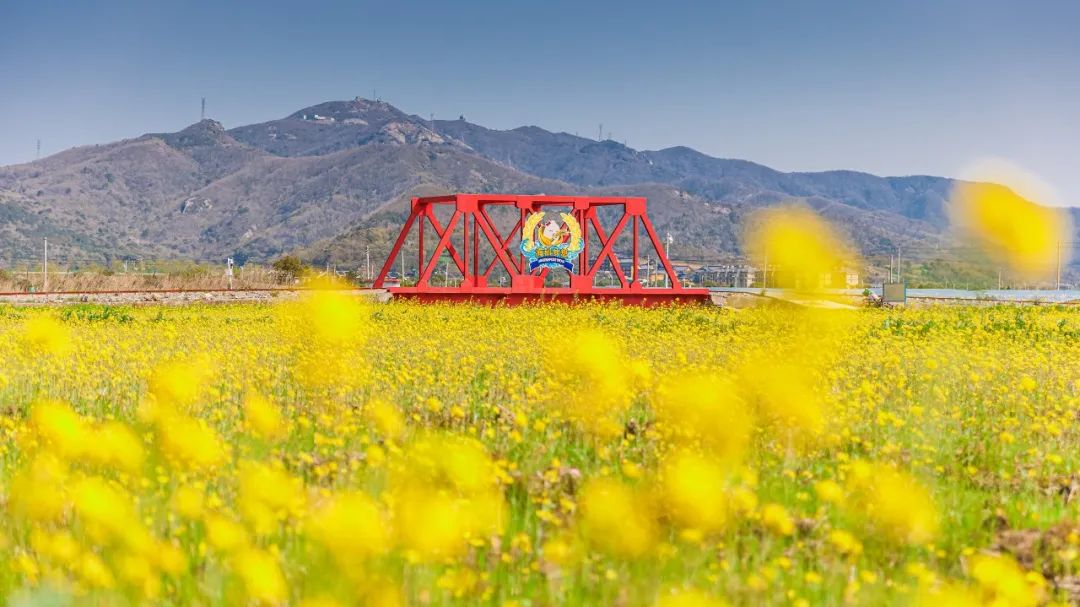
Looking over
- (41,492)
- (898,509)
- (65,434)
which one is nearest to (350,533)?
(41,492)

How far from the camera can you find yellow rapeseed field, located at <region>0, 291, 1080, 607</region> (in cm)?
322

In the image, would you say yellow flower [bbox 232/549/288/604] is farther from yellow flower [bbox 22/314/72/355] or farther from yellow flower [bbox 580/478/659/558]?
yellow flower [bbox 22/314/72/355]

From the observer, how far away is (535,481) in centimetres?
486

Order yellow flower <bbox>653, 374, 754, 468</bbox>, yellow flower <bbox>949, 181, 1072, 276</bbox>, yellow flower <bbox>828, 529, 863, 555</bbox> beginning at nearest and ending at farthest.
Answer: yellow flower <bbox>949, 181, 1072, 276</bbox>, yellow flower <bbox>828, 529, 863, 555</bbox>, yellow flower <bbox>653, 374, 754, 468</bbox>

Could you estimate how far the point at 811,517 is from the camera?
177 inches

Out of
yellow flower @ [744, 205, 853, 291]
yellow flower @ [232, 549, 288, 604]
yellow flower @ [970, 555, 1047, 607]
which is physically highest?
yellow flower @ [744, 205, 853, 291]

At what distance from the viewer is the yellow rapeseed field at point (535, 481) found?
3.22 metres

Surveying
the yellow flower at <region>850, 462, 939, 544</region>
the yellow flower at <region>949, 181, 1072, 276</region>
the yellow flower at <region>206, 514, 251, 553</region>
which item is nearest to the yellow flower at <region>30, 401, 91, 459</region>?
the yellow flower at <region>206, 514, 251, 553</region>

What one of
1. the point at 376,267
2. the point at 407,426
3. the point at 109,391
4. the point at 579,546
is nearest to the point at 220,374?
the point at 109,391

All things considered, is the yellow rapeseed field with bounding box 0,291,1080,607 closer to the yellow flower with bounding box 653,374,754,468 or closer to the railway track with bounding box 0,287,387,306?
the yellow flower with bounding box 653,374,754,468

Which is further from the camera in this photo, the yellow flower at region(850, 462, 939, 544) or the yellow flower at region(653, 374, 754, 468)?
the yellow flower at region(653, 374, 754, 468)

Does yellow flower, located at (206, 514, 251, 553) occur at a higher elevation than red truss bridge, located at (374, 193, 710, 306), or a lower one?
lower

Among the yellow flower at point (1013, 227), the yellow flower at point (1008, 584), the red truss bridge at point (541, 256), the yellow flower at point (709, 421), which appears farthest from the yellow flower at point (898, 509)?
the red truss bridge at point (541, 256)

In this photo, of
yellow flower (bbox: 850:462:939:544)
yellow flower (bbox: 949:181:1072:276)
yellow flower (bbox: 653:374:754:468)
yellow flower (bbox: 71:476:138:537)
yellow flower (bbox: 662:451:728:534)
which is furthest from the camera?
yellow flower (bbox: 653:374:754:468)
